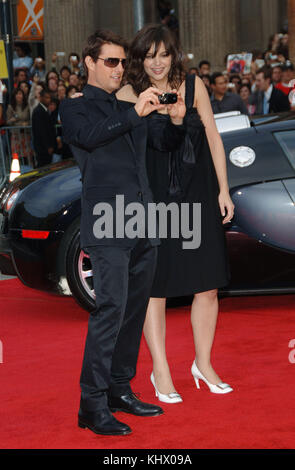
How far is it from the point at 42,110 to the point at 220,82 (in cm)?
336

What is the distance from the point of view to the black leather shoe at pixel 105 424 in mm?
3904

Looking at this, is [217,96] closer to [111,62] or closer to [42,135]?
[42,135]

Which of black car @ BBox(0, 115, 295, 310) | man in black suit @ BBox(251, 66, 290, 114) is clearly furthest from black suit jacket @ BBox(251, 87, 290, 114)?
black car @ BBox(0, 115, 295, 310)

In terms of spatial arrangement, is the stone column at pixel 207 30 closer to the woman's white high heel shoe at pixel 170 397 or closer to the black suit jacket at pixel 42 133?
the black suit jacket at pixel 42 133

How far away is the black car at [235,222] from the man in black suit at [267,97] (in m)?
6.99

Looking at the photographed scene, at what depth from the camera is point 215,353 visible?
537 cm

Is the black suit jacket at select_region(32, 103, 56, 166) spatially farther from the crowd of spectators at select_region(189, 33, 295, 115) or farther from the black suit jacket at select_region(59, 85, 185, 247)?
the black suit jacket at select_region(59, 85, 185, 247)

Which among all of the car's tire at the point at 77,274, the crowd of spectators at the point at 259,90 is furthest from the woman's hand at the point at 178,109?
the crowd of spectators at the point at 259,90

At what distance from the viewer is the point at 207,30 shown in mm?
24984

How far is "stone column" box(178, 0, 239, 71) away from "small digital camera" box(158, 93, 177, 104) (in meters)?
21.4

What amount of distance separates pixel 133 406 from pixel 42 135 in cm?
1022

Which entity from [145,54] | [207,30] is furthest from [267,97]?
[207,30]

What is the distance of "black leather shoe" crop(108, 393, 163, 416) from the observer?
419 centimetres

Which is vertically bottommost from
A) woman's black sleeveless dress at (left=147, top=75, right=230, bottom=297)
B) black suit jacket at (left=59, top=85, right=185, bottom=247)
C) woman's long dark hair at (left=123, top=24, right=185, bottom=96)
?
woman's black sleeveless dress at (left=147, top=75, right=230, bottom=297)
